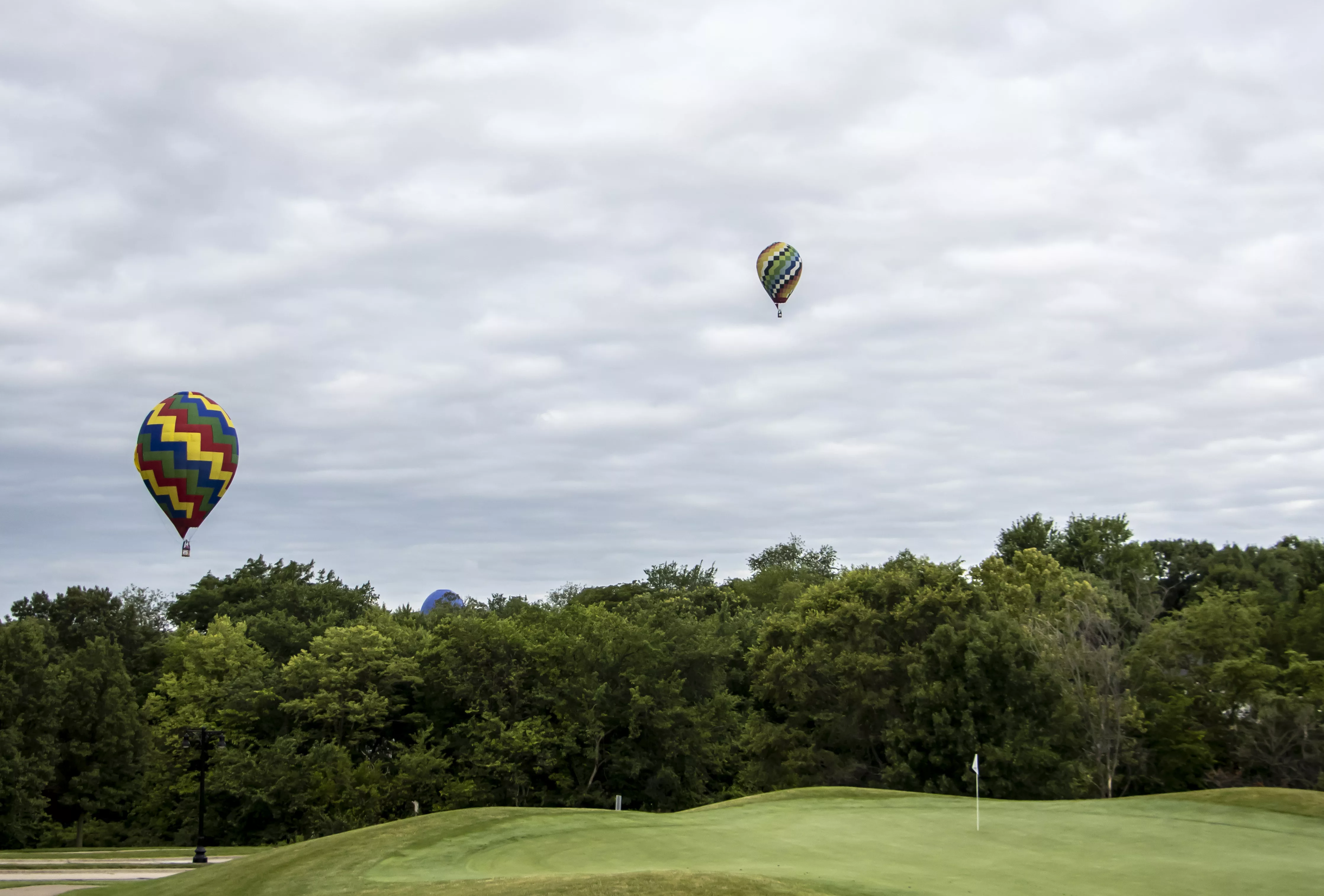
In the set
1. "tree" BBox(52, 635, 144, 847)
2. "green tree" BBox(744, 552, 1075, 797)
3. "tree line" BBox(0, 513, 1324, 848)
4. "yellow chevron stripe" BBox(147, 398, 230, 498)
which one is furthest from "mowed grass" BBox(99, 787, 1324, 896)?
"tree" BBox(52, 635, 144, 847)

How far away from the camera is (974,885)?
58.1 ft

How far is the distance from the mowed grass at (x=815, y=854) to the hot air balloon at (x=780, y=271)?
36913 mm

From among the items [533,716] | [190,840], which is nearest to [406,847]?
[533,716]

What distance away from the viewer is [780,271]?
59.6 m

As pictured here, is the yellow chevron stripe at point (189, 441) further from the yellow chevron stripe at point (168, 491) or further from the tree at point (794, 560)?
the tree at point (794, 560)

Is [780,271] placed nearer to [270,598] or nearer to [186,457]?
[186,457]

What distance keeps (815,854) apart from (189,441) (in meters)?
30.7

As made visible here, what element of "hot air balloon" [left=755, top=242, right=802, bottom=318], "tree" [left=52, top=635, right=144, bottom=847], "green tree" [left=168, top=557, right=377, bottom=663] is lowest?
"tree" [left=52, top=635, right=144, bottom=847]

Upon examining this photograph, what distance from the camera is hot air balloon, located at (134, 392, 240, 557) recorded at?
4084 cm

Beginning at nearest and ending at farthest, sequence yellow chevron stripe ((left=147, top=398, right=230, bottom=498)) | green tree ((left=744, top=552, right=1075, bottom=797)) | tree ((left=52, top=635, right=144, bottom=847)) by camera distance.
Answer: yellow chevron stripe ((left=147, top=398, right=230, bottom=498)) < green tree ((left=744, top=552, right=1075, bottom=797)) < tree ((left=52, top=635, right=144, bottom=847))

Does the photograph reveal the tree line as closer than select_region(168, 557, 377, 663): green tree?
Yes

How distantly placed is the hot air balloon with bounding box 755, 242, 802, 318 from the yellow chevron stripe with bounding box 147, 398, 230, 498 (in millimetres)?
31372

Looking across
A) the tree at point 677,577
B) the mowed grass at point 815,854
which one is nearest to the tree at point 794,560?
the tree at point 677,577

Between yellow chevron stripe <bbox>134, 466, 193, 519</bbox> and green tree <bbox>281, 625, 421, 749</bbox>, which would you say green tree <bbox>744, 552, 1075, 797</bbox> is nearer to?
green tree <bbox>281, 625, 421, 749</bbox>
